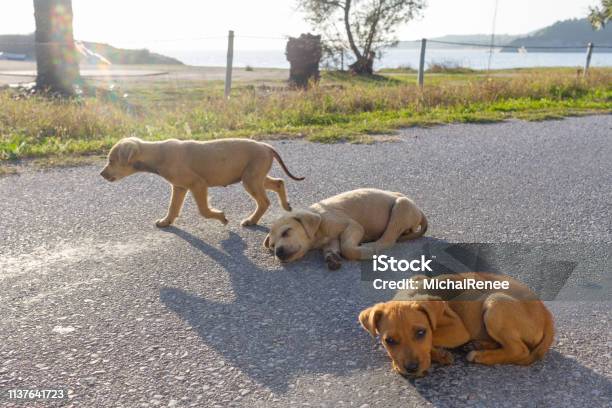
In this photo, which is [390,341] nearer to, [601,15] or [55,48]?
[55,48]

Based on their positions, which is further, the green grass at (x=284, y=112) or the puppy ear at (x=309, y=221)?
the green grass at (x=284, y=112)

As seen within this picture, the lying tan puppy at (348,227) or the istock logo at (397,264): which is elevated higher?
the lying tan puppy at (348,227)

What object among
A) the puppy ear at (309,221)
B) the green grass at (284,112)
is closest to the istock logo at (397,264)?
the puppy ear at (309,221)

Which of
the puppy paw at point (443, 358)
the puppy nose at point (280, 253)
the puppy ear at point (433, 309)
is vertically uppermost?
the puppy ear at point (433, 309)

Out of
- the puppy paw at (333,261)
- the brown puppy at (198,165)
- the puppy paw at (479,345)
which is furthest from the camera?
the brown puppy at (198,165)

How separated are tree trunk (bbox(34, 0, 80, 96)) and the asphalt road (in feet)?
22.7

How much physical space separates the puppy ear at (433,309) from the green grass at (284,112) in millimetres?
6201

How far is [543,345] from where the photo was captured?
9.93 ft

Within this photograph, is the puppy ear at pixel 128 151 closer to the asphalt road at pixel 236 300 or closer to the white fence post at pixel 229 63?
the asphalt road at pixel 236 300

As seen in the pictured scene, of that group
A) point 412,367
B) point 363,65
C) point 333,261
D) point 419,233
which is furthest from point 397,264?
point 363,65

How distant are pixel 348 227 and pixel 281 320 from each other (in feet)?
4.15

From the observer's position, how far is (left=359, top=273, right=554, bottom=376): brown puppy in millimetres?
2865

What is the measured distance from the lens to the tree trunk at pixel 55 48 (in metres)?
13.1

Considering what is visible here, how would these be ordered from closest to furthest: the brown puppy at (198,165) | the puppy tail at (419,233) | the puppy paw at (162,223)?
the puppy tail at (419,233)
the brown puppy at (198,165)
the puppy paw at (162,223)
